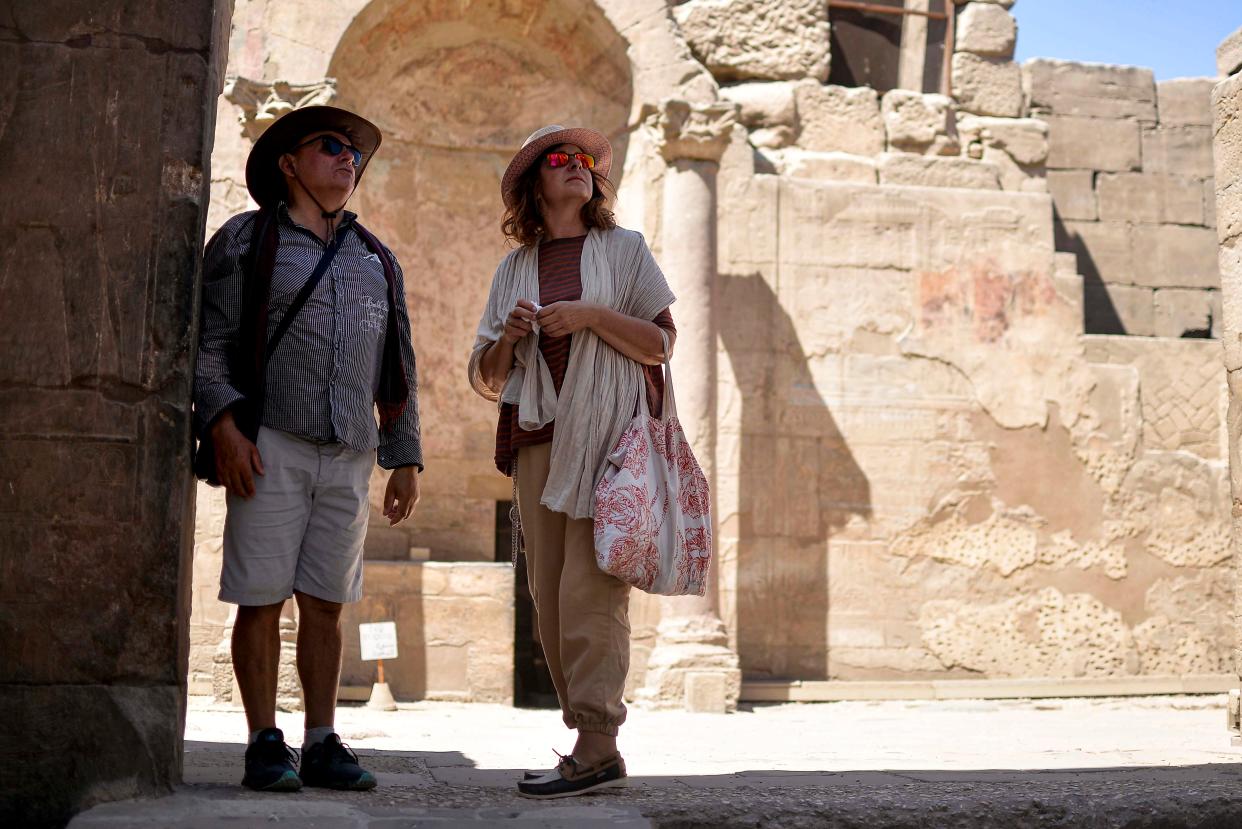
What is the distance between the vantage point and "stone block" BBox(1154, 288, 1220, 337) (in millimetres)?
10836

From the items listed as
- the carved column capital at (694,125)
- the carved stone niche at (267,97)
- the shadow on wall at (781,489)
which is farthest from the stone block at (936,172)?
the carved stone niche at (267,97)

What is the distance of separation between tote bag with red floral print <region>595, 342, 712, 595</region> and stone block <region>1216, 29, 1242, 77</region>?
10.9 feet

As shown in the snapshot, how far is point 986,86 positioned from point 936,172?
990mm

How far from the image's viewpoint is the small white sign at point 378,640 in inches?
312

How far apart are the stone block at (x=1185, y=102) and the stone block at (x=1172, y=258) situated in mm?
921

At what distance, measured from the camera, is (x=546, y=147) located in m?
3.79

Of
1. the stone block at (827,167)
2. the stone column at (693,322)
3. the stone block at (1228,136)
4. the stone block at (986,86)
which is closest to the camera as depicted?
the stone block at (1228,136)

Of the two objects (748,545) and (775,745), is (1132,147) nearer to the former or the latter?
(748,545)

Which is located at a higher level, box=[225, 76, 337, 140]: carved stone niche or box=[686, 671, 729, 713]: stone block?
box=[225, 76, 337, 140]: carved stone niche

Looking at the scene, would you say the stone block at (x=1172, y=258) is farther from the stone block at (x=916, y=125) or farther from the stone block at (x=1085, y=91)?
the stone block at (x=916, y=125)

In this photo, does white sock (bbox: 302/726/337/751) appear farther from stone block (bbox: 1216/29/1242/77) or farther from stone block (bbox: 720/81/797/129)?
stone block (bbox: 720/81/797/129)

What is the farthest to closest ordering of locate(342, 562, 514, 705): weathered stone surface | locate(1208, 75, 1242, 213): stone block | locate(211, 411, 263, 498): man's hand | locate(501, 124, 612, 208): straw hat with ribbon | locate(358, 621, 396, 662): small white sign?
1. locate(342, 562, 514, 705): weathered stone surface
2. locate(358, 621, 396, 662): small white sign
3. locate(1208, 75, 1242, 213): stone block
4. locate(501, 124, 612, 208): straw hat with ribbon
5. locate(211, 411, 263, 498): man's hand

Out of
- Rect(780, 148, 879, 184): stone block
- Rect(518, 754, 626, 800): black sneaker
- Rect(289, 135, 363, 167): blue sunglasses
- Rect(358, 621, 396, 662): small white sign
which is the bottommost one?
Rect(358, 621, 396, 662): small white sign

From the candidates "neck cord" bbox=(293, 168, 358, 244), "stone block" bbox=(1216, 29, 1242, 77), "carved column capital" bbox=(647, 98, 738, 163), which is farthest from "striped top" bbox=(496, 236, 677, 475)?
"carved column capital" bbox=(647, 98, 738, 163)
